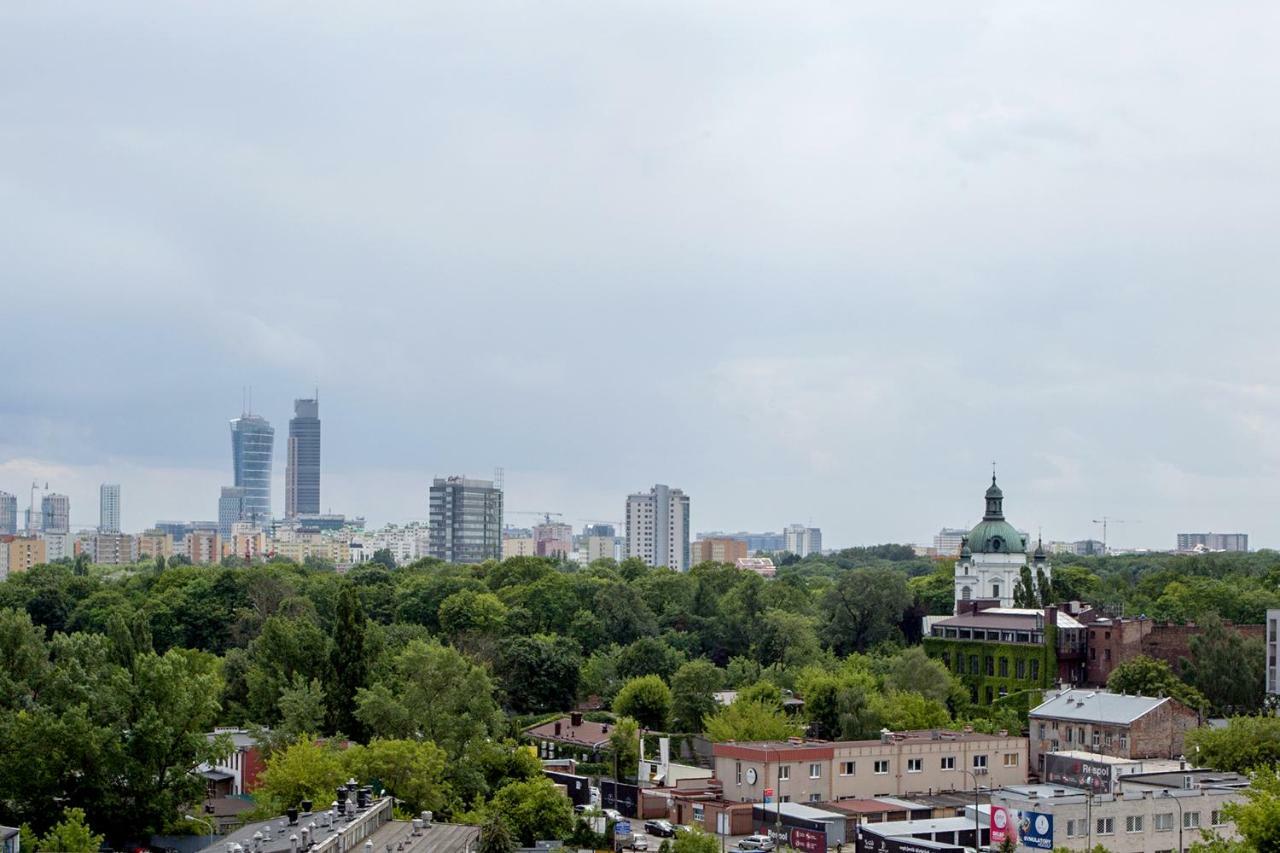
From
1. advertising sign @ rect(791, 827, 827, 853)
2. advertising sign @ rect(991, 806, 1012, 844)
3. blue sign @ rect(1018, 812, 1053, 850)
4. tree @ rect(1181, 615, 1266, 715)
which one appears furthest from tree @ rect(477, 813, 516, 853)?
tree @ rect(1181, 615, 1266, 715)

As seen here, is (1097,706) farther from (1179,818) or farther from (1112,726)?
(1179,818)

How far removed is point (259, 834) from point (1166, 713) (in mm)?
48669

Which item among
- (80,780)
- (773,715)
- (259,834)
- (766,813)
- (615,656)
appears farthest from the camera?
(615,656)

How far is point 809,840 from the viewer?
184 ft

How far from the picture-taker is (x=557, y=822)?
5519 cm

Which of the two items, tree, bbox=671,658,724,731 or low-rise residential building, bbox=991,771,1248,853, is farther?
tree, bbox=671,658,724,731

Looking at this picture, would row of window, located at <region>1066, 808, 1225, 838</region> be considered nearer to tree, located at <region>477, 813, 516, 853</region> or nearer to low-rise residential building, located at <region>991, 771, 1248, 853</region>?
low-rise residential building, located at <region>991, 771, 1248, 853</region>

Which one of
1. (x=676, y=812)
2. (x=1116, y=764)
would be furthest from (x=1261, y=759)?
(x=676, y=812)

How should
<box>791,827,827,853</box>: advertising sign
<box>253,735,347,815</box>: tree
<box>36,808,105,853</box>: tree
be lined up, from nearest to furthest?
1. <box>36,808,105,853</box>: tree
2. <box>253,735,347,815</box>: tree
3. <box>791,827,827,853</box>: advertising sign

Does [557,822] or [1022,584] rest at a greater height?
[1022,584]

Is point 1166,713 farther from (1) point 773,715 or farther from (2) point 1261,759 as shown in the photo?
(1) point 773,715

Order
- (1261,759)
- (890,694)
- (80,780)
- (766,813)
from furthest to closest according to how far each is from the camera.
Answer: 1. (890,694)
2. (1261,759)
3. (766,813)
4. (80,780)

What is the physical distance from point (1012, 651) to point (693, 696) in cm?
2198

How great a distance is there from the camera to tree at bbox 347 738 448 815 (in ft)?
178
